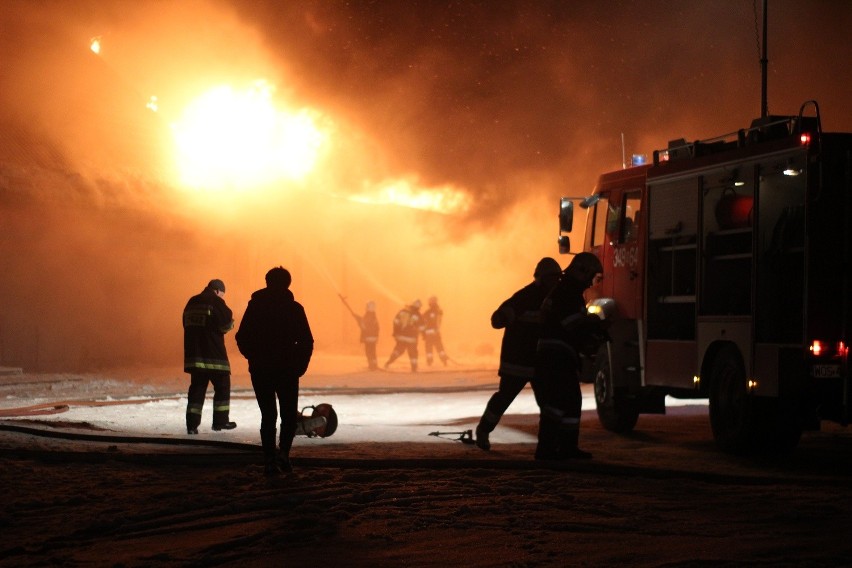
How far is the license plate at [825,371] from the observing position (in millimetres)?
8969

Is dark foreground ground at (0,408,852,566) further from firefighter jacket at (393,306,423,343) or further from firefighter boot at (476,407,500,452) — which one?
firefighter jacket at (393,306,423,343)

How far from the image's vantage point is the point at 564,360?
9141mm

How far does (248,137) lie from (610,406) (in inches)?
784

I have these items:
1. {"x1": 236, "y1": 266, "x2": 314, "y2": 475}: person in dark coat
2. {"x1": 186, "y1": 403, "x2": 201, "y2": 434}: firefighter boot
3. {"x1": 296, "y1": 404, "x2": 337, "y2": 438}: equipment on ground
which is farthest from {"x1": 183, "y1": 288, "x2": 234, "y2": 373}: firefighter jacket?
{"x1": 236, "y1": 266, "x2": 314, "y2": 475}: person in dark coat

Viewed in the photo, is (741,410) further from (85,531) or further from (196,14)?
(196,14)

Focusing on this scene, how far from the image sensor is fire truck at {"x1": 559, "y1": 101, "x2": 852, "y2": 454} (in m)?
9.12

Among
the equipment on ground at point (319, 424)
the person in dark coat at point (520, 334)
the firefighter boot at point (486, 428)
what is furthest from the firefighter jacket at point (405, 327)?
the person in dark coat at point (520, 334)

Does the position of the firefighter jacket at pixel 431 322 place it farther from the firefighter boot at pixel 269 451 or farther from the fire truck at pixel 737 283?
the firefighter boot at pixel 269 451

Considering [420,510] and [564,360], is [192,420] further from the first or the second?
[420,510]

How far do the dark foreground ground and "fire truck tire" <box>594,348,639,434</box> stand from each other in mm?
2284

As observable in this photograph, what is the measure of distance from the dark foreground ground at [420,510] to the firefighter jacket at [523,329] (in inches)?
30.2

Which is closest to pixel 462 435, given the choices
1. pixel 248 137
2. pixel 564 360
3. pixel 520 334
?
pixel 520 334

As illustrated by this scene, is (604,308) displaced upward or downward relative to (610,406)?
upward

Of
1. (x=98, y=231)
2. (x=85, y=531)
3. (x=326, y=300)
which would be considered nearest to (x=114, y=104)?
(x=98, y=231)
